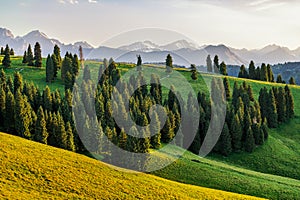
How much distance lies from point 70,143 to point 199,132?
38.3 meters

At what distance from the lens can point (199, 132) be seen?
8919cm

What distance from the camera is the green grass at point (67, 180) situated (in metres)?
41.0

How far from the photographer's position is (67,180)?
44688mm

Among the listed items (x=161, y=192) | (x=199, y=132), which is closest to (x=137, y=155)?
(x=161, y=192)

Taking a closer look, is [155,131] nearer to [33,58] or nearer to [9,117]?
[9,117]

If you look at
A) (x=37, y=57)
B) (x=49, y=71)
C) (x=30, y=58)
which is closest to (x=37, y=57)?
(x=37, y=57)

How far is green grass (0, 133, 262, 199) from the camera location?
41.0 meters

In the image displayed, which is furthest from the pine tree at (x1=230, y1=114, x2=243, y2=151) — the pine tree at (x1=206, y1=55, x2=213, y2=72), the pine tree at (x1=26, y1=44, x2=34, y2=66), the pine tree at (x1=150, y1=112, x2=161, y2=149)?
the pine tree at (x1=26, y1=44, x2=34, y2=66)

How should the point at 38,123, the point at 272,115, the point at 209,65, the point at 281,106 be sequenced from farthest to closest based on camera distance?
the point at 209,65, the point at 281,106, the point at 272,115, the point at 38,123

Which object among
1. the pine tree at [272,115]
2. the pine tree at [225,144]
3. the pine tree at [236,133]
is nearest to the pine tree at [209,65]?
the pine tree at [272,115]

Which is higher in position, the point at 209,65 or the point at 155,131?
the point at 209,65

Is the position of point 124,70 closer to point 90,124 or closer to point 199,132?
point 199,132

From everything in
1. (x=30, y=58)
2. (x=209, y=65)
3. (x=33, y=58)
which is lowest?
(x=30, y=58)

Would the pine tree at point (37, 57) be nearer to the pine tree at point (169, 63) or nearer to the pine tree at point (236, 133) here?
the pine tree at point (169, 63)
